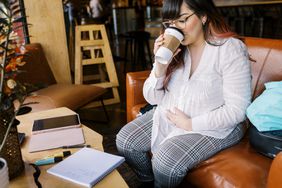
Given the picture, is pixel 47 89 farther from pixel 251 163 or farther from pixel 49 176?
pixel 251 163

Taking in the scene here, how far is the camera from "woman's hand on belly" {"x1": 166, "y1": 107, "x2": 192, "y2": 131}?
4.36 ft

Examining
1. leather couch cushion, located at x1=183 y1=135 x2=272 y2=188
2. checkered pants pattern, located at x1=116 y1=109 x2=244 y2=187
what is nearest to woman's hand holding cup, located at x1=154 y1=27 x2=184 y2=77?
checkered pants pattern, located at x1=116 y1=109 x2=244 y2=187

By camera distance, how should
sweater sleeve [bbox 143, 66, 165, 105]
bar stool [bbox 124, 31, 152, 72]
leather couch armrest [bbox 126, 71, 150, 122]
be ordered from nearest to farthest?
sweater sleeve [bbox 143, 66, 165, 105] < leather couch armrest [bbox 126, 71, 150, 122] < bar stool [bbox 124, 31, 152, 72]

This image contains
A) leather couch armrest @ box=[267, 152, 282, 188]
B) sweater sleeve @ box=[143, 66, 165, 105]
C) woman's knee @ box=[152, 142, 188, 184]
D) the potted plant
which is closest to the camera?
the potted plant

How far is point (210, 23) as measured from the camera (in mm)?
1320

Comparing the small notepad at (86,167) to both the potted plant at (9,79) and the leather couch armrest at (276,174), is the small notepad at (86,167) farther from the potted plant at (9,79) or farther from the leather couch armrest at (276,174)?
the leather couch armrest at (276,174)

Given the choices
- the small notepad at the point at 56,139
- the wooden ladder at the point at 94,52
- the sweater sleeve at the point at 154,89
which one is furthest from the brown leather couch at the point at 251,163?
the wooden ladder at the point at 94,52

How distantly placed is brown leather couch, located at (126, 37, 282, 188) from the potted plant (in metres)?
0.78

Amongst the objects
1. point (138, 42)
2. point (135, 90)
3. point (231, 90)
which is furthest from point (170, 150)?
point (138, 42)

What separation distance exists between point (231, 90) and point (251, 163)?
321 mm

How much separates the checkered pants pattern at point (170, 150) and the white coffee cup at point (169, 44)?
1.26ft

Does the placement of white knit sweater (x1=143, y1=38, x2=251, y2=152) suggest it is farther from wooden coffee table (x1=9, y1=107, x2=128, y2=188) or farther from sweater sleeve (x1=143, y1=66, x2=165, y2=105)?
wooden coffee table (x1=9, y1=107, x2=128, y2=188)

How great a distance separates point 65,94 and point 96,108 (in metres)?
1.08

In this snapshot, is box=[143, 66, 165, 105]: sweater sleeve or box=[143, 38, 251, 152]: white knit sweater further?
box=[143, 66, 165, 105]: sweater sleeve
